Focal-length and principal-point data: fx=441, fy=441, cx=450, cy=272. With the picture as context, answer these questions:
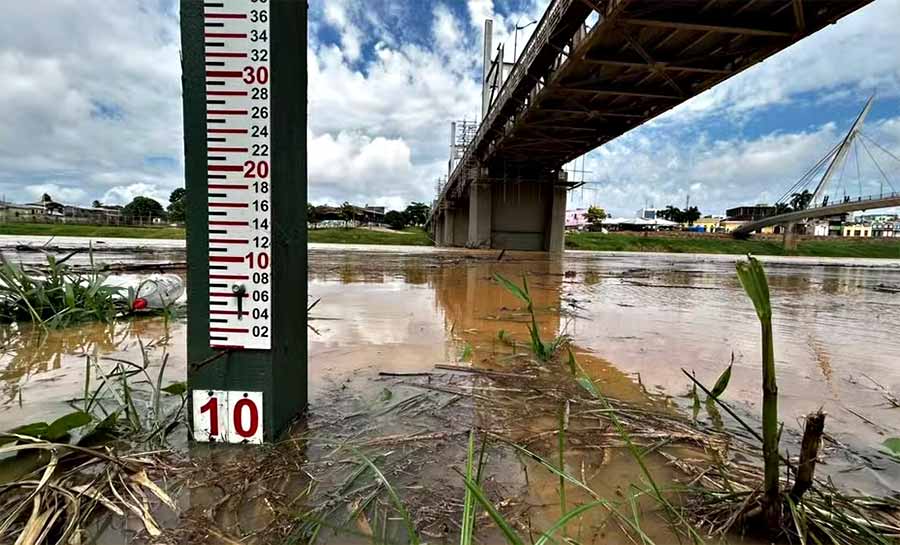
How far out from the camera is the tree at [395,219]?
291 ft

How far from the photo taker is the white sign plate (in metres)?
1.66

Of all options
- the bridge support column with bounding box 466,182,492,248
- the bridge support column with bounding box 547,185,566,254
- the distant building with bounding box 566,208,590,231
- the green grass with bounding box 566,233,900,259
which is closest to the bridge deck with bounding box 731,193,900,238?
the green grass with bounding box 566,233,900,259

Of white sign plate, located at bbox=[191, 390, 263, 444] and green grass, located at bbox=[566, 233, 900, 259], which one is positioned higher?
green grass, located at bbox=[566, 233, 900, 259]

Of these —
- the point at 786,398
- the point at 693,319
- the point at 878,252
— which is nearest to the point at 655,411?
the point at 786,398

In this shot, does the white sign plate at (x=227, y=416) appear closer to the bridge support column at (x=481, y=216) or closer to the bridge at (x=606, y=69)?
the bridge at (x=606, y=69)

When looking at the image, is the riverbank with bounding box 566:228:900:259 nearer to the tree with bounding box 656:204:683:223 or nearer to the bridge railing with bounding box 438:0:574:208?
the bridge railing with bounding box 438:0:574:208

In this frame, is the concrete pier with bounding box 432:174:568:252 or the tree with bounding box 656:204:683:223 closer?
the concrete pier with bounding box 432:174:568:252

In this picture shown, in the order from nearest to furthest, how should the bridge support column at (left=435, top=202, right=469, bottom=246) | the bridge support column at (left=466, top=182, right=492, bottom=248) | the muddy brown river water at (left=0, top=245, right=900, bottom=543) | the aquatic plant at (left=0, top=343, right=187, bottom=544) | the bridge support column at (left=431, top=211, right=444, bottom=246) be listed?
the aquatic plant at (left=0, top=343, right=187, bottom=544)
the muddy brown river water at (left=0, top=245, right=900, bottom=543)
the bridge support column at (left=466, top=182, right=492, bottom=248)
the bridge support column at (left=435, top=202, right=469, bottom=246)
the bridge support column at (left=431, top=211, right=444, bottom=246)

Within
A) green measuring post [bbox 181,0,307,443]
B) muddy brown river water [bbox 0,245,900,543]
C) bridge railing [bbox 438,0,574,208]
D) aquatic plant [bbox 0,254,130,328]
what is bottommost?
muddy brown river water [bbox 0,245,900,543]

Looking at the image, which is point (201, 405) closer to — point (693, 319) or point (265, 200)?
point (265, 200)

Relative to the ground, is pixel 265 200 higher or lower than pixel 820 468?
higher

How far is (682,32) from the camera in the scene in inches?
480

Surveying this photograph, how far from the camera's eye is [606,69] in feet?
48.4

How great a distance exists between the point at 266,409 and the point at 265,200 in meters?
0.78
